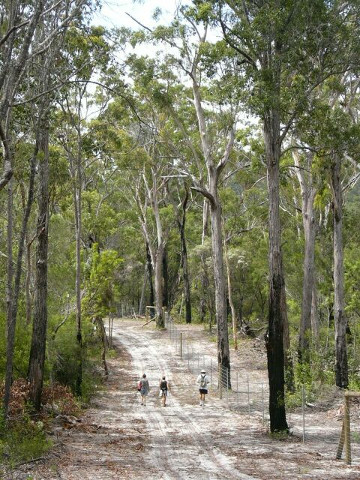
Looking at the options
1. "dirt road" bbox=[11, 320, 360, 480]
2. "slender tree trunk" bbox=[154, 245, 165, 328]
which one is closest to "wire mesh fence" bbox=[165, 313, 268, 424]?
"dirt road" bbox=[11, 320, 360, 480]

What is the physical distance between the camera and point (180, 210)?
48844mm

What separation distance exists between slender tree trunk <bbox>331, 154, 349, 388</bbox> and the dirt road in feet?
14.7

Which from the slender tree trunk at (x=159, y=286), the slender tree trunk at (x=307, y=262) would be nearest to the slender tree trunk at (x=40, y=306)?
the slender tree trunk at (x=307, y=262)

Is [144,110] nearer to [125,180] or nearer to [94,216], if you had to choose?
[94,216]

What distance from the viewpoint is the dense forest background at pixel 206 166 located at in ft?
50.0

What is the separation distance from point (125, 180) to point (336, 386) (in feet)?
90.1

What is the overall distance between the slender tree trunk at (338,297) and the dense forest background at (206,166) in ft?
0.17

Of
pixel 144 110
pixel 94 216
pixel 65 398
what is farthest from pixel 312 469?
pixel 94 216

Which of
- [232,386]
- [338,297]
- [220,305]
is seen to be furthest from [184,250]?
[338,297]

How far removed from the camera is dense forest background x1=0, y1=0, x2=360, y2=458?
15.2 metres

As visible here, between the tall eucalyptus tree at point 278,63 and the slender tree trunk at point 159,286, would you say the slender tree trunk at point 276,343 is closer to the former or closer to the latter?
the tall eucalyptus tree at point 278,63

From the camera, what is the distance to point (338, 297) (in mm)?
21875

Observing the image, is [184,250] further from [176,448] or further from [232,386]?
[176,448]

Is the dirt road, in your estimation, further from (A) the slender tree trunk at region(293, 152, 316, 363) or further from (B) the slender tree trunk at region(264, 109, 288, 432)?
(A) the slender tree trunk at region(293, 152, 316, 363)
